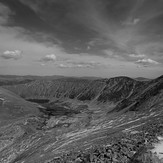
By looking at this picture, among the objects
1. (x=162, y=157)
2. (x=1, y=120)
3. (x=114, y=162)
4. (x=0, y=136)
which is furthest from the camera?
(x=1, y=120)

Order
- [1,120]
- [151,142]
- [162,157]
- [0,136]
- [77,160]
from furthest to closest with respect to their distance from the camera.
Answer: [1,120], [0,136], [77,160], [151,142], [162,157]

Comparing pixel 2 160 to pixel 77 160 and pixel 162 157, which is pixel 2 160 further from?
pixel 162 157

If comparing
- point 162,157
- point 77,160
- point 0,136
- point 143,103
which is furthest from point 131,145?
point 0,136

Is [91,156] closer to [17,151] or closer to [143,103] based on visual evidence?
[17,151]

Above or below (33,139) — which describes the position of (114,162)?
above

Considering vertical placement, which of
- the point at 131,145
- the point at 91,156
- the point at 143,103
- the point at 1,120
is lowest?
the point at 1,120

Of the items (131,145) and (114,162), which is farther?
(131,145)

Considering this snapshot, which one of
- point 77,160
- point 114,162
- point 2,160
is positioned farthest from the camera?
point 2,160

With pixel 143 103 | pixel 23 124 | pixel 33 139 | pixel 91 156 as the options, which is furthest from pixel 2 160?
pixel 143 103

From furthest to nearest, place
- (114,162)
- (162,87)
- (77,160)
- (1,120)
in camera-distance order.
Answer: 1. (1,120)
2. (162,87)
3. (77,160)
4. (114,162)
